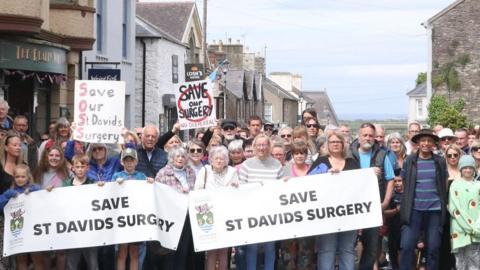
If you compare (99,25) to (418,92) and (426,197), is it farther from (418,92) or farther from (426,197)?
(418,92)

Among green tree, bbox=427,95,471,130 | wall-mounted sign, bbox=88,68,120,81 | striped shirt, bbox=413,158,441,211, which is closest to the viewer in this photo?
striped shirt, bbox=413,158,441,211

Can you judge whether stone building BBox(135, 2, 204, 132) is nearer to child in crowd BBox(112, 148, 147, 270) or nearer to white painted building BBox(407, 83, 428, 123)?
child in crowd BBox(112, 148, 147, 270)

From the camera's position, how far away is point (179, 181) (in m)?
12.2

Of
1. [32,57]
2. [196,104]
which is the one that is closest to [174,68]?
[32,57]

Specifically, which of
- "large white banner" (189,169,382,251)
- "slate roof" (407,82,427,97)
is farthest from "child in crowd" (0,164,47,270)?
"slate roof" (407,82,427,97)

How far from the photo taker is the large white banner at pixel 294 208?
12195 mm

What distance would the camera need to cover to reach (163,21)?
51062mm

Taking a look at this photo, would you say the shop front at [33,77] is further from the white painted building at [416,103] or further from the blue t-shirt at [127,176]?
the white painted building at [416,103]

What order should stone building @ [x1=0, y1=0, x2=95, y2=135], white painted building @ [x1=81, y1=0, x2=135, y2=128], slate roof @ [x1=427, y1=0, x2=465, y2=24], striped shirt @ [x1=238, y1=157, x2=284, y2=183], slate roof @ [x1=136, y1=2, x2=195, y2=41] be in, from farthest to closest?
slate roof @ [x1=427, y1=0, x2=465, y2=24] < slate roof @ [x1=136, y1=2, x2=195, y2=41] < white painted building @ [x1=81, y1=0, x2=135, y2=128] < stone building @ [x1=0, y1=0, x2=95, y2=135] < striped shirt @ [x1=238, y1=157, x2=284, y2=183]

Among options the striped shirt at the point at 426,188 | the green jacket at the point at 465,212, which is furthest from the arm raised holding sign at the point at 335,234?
the green jacket at the point at 465,212

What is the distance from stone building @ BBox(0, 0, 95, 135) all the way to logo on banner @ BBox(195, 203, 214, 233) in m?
7.64

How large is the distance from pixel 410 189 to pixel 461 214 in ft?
2.27

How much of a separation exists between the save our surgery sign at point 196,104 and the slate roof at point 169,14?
105ft

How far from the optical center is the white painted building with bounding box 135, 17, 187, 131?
40.4 metres
